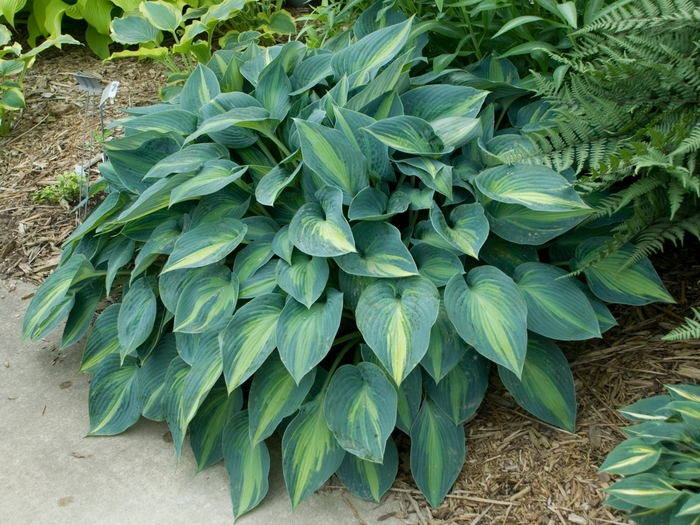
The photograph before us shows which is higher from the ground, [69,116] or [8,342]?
[69,116]

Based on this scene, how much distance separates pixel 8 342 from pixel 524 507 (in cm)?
223

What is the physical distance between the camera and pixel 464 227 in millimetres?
2096

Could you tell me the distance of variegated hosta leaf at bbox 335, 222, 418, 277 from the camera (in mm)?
2012

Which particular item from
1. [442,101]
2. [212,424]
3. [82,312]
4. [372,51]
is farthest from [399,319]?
[82,312]

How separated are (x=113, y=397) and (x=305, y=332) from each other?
0.92m

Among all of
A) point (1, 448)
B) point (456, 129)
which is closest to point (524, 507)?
point (456, 129)

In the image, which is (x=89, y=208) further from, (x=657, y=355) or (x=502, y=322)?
(x=657, y=355)

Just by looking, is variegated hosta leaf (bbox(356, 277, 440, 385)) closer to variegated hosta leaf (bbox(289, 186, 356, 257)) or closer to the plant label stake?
variegated hosta leaf (bbox(289, 186, 356, 257))

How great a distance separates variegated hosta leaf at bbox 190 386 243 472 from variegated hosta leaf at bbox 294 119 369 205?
2.61 feet

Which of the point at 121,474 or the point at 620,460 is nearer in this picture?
the point at 620,460

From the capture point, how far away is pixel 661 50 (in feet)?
6.55

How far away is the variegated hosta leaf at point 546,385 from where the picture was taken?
80.5 inches

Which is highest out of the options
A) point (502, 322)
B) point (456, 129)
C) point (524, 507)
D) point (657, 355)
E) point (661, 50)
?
point (661, 50)

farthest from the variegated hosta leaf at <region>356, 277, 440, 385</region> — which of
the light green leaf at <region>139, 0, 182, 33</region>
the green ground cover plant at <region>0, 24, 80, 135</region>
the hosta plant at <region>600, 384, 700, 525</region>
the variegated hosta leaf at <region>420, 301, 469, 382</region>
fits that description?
the green ground cover plant at <region>0, 24, 80, 135</region>
